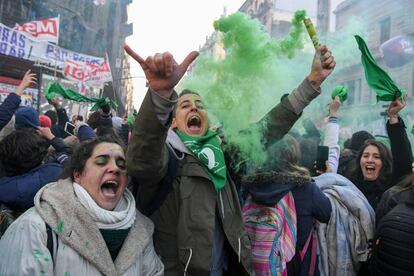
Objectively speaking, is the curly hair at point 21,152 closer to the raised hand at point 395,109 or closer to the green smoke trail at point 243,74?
the green smoke trail at point 243,74

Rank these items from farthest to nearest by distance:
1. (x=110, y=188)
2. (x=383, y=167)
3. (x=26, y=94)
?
(x=26, y=94)
(x=383, y=167)
(x=110, y=188)

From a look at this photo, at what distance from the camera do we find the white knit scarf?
189cm

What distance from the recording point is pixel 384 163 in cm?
343

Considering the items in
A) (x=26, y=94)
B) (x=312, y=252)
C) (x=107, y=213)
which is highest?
(x=26, y=94)

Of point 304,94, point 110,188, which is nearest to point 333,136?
point 304,94

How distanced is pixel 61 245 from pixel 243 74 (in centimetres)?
144

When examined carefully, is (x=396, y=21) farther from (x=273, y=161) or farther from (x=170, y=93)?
(x=170, y=93)

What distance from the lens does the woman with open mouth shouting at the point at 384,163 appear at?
284 cm

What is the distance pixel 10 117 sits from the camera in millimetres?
3779

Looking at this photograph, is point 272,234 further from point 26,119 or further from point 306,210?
point 26,119

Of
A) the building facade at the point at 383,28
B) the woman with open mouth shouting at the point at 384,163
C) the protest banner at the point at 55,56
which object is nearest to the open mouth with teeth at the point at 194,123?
the woman with open mouth shouting at the point at 384,163

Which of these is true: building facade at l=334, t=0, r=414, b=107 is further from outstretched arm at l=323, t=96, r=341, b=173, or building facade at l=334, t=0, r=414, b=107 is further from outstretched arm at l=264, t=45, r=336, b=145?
outstretched arm at l=264, t=45, r=336, b=145

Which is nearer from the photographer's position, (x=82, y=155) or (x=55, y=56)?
(x=82, y=155)

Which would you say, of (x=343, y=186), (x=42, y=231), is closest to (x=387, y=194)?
(x=343, y=186)
